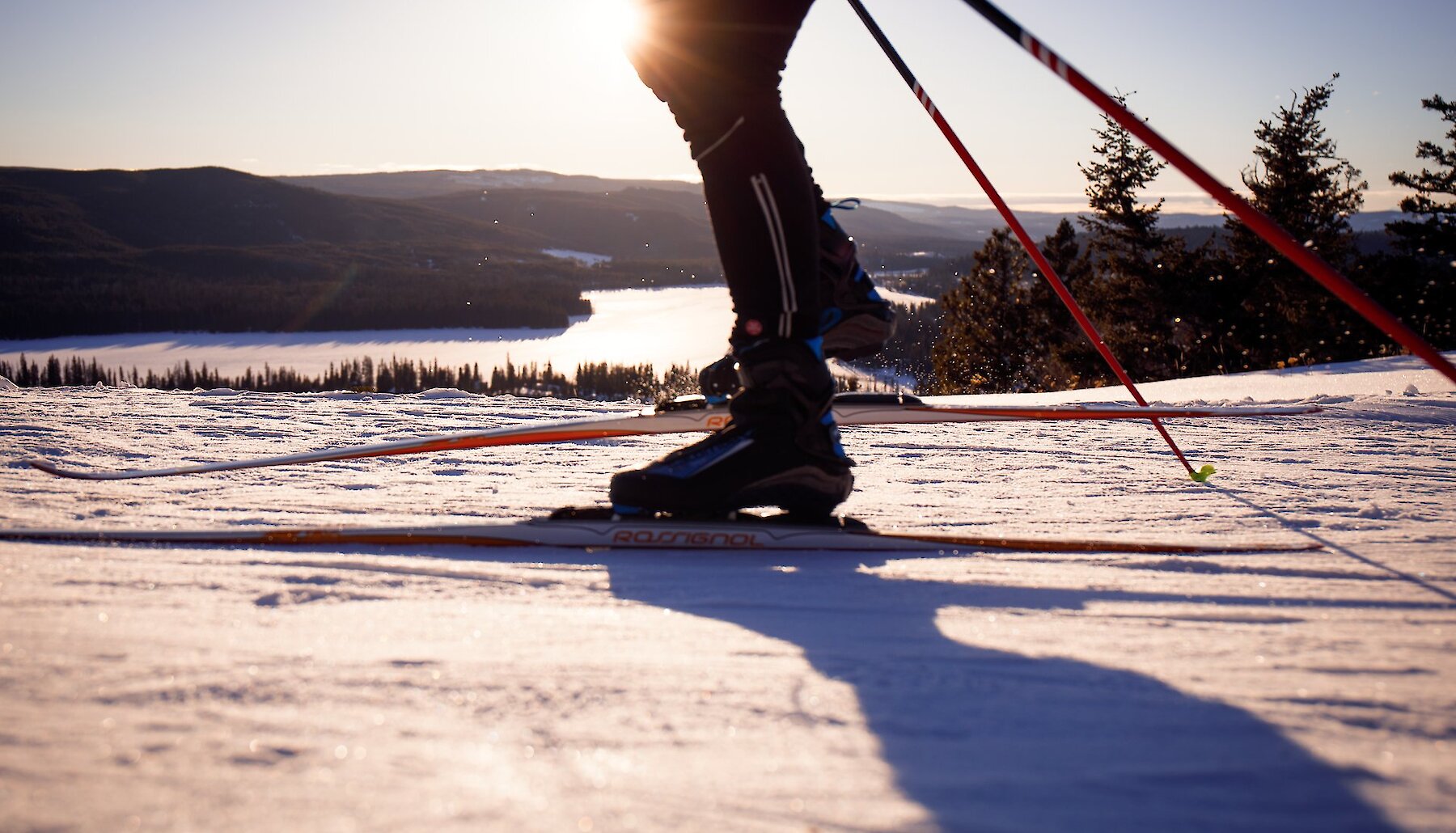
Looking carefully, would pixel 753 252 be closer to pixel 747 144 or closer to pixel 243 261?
pixel 747 144

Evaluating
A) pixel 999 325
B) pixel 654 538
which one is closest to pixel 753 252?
pixel 654 538

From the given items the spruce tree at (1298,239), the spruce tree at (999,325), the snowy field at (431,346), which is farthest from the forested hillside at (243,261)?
the spruce tree at (1298,239)

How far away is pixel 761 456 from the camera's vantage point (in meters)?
1.43

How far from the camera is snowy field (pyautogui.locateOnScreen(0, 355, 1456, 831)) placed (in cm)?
51

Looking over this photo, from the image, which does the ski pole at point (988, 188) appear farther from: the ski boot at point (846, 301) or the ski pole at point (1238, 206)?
the ski pole at point (1238, 206)

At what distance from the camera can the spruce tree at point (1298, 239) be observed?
2781 centimetres

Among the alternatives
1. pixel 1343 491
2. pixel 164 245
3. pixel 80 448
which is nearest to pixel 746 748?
pixel 1343 491

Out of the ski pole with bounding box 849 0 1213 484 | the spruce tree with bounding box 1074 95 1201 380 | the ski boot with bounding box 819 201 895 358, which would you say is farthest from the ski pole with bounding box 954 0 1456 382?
the spruce tree with bounding box 1074 95 1201 380

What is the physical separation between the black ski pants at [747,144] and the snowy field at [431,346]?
18.2 metres

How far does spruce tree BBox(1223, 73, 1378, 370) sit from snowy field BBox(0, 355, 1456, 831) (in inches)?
1196

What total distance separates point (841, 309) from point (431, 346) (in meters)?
33.2

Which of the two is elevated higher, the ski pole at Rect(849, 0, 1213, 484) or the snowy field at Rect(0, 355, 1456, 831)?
the ski pole at Rect(849, 0, 1213, 484)

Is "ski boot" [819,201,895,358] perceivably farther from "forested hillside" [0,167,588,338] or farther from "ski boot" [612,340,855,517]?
"forested hillside" [0,167,588,338]

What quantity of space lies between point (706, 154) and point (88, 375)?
17040 millimetres
